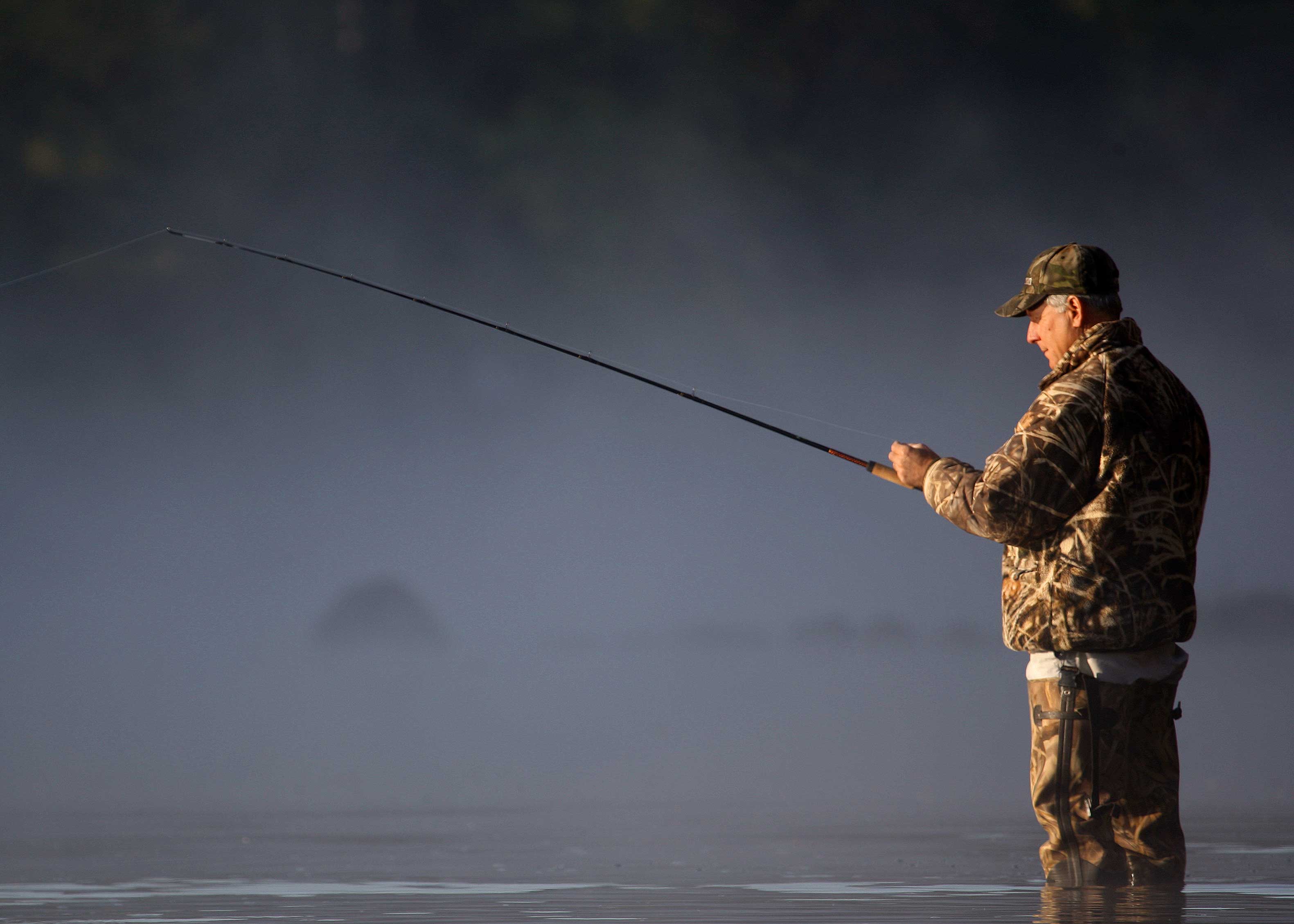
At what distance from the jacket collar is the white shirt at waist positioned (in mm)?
534

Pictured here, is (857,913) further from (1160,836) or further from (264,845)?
(264,845)

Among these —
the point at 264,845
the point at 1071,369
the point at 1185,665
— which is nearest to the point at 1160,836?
the point at 1185,665

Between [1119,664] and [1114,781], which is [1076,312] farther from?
[1114,781]

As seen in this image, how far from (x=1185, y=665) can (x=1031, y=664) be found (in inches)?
11.3

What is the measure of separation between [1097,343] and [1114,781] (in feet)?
2.76

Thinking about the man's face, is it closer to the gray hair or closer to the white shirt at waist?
the gray hair

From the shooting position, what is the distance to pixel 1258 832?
6.49 metres

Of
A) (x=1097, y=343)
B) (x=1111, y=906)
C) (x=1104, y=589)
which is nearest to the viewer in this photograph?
(x=1111, y=906)

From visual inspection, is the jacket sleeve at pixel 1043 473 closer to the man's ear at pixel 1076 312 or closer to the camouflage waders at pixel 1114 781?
the man's ear at pixel 1076 312

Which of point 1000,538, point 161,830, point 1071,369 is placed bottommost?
point 161,830

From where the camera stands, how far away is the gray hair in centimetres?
288

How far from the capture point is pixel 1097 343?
111 inches

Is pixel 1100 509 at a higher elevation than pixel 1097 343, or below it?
below

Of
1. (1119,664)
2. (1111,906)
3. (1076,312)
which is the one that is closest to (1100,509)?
(1119,664)
